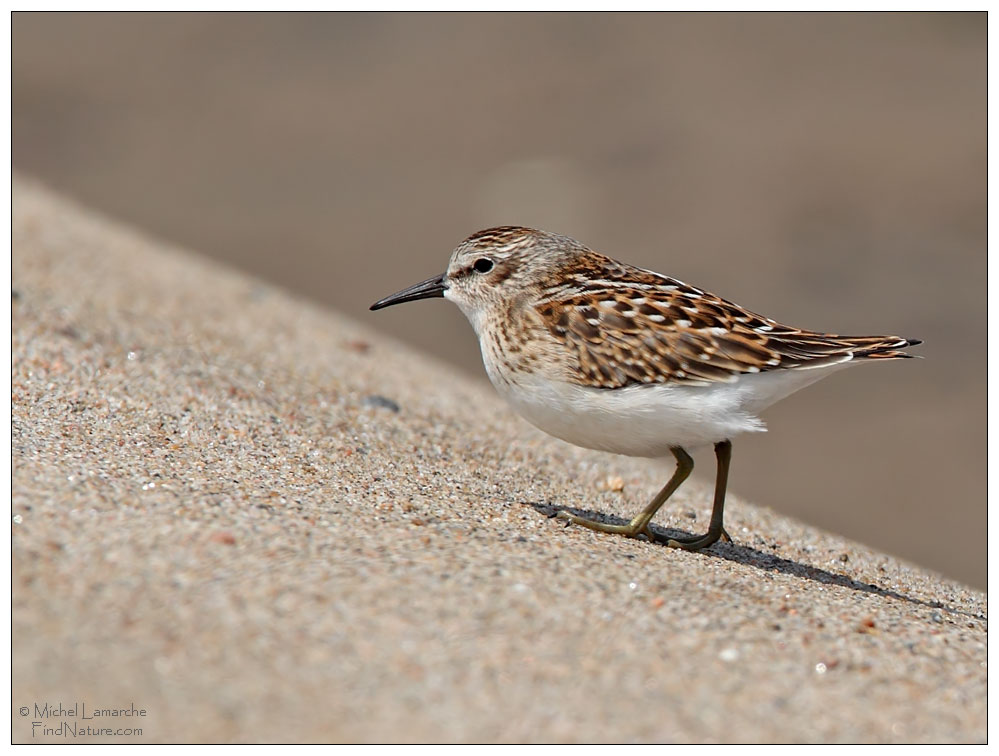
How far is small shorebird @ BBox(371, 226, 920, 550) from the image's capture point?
4.71 m

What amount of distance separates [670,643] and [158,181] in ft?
42.6

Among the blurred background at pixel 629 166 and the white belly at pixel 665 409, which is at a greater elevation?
the blurred background at pixel 629 166

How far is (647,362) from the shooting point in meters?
4.74

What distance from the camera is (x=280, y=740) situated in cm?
311

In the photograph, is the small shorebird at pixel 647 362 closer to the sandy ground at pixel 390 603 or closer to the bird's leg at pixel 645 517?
the bird's leg at pixel 645 517

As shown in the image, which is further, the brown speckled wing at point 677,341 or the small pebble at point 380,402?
the small pebble at point 380,402

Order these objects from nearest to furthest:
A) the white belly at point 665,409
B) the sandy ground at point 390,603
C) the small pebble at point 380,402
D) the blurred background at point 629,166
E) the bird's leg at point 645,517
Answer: the sandy ground at point 390,603, the white belly at point 665,409, the bird's leg at point 645,517, the small pebble at point 380,402, the blurred background at point 629,166

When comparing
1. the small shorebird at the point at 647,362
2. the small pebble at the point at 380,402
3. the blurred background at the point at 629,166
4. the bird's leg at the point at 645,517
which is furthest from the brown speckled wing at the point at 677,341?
the blurred background at the point at 629,166

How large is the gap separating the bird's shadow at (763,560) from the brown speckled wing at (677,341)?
77 centimetres

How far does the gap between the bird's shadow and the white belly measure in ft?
1.57

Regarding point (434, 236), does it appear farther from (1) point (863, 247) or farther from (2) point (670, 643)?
(2) point (670, 643)

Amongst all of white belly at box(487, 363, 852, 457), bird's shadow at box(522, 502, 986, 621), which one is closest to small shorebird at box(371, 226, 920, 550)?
white belly at box(487, 363, 852, 457)

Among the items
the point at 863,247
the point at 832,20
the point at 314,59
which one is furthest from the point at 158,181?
the point at 832,20

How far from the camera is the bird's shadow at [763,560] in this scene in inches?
197
